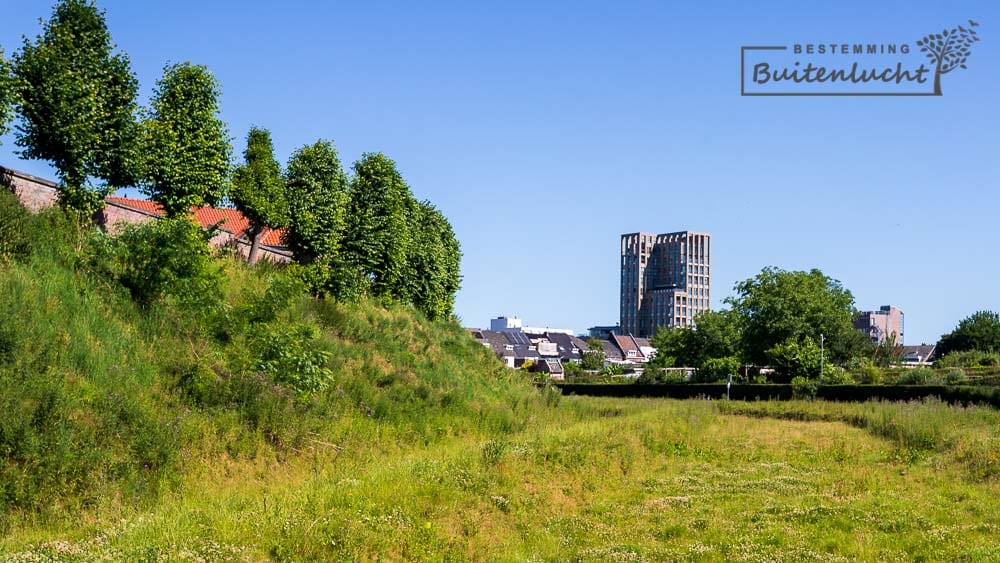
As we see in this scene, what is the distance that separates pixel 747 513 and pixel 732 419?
63.8ft

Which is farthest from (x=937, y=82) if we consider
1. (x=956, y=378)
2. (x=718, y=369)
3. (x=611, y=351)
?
(x=611, y=351)

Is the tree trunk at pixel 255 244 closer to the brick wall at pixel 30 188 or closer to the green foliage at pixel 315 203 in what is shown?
the green foliage at pixel 315 203

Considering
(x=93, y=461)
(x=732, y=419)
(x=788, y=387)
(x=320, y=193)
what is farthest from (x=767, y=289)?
(x=93, y=461)

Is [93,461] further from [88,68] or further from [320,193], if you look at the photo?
[320,193]

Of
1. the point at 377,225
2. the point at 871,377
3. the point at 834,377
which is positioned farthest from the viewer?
the point at 834,377

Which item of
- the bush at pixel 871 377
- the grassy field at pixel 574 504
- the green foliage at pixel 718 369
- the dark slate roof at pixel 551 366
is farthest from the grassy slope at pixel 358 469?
the dark slate roof at pixel 551 366

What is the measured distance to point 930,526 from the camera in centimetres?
1454

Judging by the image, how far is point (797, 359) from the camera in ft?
243

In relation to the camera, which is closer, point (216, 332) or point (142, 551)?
point (142, 551)

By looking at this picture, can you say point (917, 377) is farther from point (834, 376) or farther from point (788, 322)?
point (788, 322)

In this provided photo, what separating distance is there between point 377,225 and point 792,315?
6111cm

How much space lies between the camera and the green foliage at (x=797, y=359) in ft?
242

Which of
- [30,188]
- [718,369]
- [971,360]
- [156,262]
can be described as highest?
[30,188]

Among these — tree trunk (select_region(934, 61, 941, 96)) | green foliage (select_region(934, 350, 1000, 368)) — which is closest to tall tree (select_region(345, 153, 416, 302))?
tree trunk (select_region(934, 61, 941, 96))
